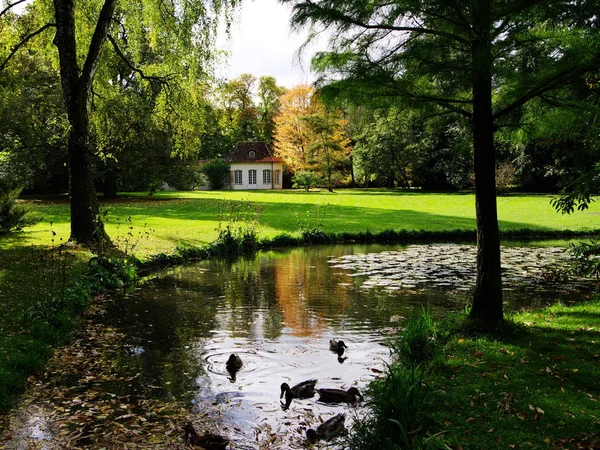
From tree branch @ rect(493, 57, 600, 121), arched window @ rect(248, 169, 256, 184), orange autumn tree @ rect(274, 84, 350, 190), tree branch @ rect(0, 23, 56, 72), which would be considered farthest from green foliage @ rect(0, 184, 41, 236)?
arched window @ rect(248, 169, 256, 184)

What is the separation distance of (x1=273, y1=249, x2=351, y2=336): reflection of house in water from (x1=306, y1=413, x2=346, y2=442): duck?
3.20 metres

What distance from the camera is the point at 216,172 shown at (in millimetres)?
58406

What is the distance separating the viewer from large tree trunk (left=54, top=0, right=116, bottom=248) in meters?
12.0

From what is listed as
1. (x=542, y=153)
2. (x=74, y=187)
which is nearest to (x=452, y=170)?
(x=542, y=153)

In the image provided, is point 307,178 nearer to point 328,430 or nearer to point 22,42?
point 22,42

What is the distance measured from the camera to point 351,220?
23000mm

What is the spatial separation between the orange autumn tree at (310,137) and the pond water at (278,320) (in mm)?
30769

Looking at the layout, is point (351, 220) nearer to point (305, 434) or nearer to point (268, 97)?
point (305, 434)

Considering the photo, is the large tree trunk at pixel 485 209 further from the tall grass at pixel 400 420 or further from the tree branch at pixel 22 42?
the tree branch at pixel 22 42

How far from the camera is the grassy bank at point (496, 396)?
12.9ft

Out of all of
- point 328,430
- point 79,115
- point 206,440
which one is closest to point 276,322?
point 328,430

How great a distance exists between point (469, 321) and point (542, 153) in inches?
1450

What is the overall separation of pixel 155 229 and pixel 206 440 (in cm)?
1498

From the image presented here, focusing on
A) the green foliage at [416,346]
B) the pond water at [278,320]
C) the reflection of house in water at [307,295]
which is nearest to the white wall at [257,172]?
the pond water at [278,320]
